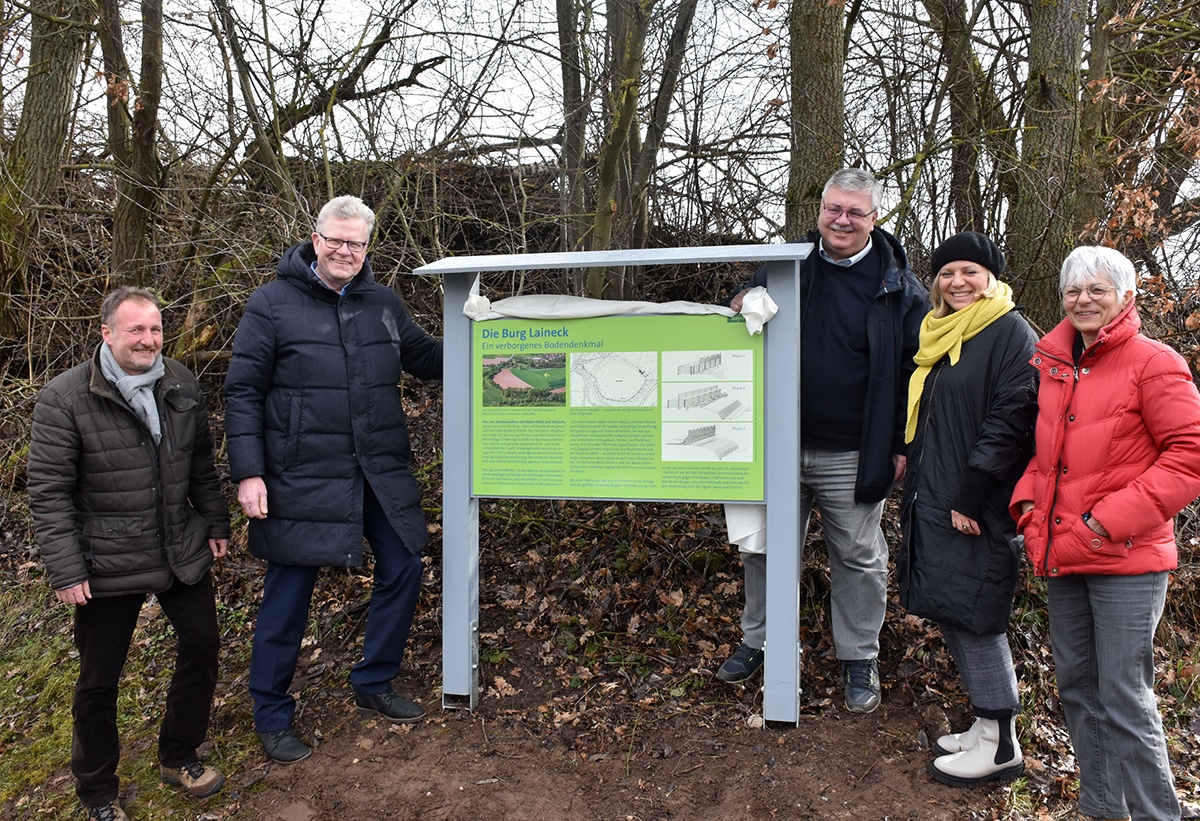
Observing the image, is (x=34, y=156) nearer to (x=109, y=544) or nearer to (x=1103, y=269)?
(x=109, y=544)

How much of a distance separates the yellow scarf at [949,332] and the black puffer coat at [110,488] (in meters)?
2.94

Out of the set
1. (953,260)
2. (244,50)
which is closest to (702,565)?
(953,260)

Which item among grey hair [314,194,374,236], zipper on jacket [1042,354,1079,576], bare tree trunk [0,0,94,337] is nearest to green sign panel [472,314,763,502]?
grey hair [314,194,374,236]

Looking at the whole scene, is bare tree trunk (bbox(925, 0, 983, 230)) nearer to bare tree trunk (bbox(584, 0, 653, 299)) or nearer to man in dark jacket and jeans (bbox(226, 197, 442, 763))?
bare tree trunk (bbox(584, 0, 653, 299))

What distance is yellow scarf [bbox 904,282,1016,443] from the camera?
3.32m

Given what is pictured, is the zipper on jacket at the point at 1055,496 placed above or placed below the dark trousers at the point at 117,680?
above

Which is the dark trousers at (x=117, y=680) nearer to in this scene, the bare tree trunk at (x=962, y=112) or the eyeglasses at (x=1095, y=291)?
the eyeglasses at (x=1095, y=291)

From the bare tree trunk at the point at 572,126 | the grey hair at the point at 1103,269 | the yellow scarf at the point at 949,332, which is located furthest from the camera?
the bare tree trunk at the point at 572,126

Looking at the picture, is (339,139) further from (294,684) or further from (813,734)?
(813,734)

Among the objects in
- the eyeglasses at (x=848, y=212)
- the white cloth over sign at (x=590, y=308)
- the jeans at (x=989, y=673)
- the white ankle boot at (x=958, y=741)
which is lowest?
the white ankle boot at (x=958, y=741)

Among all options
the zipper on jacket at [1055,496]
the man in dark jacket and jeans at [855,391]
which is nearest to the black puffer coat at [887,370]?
the man in dark jacket and jeans at [855,391]

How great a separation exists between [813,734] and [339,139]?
4752 mm

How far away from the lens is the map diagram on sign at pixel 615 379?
3.84 meters

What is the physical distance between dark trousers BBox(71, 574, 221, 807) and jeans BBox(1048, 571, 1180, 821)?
3313 mm
